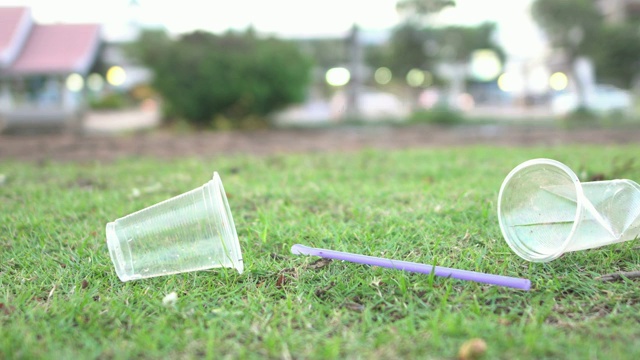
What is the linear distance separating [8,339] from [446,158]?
4.70 meters

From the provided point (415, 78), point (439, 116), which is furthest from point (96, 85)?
point (439, 116)

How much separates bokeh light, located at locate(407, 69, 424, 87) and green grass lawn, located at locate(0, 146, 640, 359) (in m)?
20.0

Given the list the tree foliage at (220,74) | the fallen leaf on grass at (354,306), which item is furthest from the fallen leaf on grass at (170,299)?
the tree foliage at (220,74)

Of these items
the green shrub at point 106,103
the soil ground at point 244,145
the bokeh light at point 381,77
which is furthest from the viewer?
the bokeh light at point 381,77

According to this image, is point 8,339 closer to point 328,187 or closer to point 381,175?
point 328,187

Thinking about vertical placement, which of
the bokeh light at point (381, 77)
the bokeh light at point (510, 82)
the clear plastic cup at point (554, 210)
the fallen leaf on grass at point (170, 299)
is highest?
the clear plastic cup at point (554, 210)

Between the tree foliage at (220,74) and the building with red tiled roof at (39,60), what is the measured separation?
216 centimetres

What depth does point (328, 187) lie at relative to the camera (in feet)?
13.1

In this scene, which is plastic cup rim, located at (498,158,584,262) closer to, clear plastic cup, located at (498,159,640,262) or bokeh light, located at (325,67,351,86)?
clear plastic cup, located at (498,159,640,262)

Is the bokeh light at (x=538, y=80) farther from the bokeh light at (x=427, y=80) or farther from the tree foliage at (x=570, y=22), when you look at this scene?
the tree foliage at (x=570, y=22)

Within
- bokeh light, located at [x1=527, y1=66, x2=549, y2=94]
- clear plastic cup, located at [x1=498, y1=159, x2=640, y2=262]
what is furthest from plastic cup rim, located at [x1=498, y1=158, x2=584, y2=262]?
bokeh light, located at [x1=527, y1=66, x2=549, y2=94]

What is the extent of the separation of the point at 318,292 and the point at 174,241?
2.13ft

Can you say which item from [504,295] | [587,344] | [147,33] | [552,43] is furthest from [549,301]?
[552,43]

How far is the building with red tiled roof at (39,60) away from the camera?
43.1 feet
